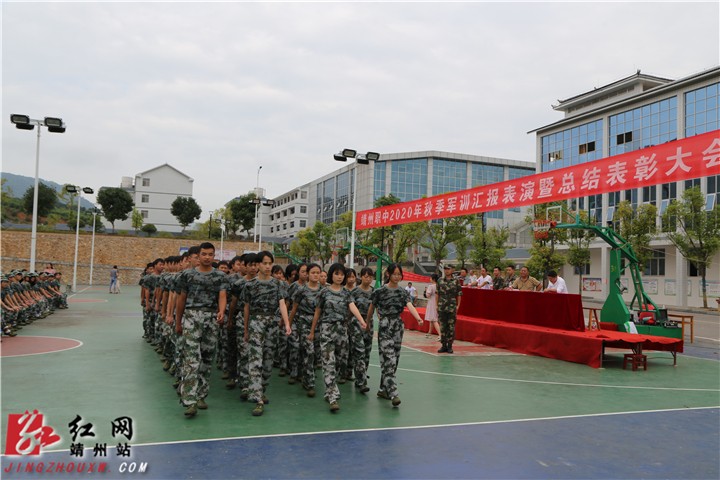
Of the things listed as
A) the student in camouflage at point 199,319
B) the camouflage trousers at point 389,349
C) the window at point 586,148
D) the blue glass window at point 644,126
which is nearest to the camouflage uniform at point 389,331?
the camouflage trousers at point 389,349

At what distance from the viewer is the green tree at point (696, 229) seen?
29.9m

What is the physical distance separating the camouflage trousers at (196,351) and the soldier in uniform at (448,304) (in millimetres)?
6055

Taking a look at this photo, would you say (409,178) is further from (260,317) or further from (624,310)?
(260,317)

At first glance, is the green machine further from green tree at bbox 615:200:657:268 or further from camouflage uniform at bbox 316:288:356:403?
green tree at bbox 615:200:657:268

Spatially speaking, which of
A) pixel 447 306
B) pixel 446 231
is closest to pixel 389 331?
pixel 447 306

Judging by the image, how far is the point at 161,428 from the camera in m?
5.25

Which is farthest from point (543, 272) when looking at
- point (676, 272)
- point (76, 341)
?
point (76, 341)

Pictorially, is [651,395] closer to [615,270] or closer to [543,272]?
[615,270]

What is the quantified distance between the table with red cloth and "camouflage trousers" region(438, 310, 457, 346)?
1.61 m

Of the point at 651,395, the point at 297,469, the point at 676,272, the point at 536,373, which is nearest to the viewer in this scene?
the point at 297,469

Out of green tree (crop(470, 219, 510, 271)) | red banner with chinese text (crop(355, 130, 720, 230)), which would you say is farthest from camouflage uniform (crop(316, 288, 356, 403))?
green tree (crop(470, 219, 510, 271))

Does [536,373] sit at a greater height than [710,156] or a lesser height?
lesser

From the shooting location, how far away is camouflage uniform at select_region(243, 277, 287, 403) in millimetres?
6090

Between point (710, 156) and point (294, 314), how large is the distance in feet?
26.0
